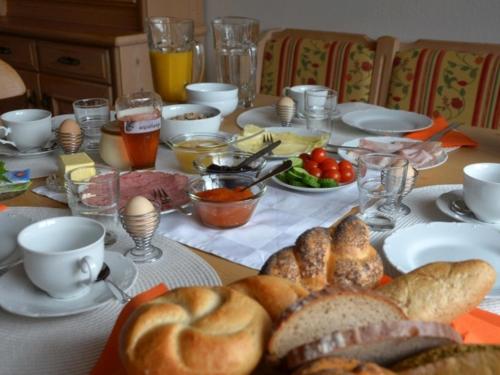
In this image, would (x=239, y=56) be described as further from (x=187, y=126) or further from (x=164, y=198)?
(x=164, y=198)

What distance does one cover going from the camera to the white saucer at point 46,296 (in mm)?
670

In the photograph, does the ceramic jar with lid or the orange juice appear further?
the orange juice

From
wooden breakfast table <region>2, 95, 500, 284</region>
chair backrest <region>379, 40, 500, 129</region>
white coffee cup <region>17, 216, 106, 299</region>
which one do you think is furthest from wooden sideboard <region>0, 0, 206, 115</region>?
white coffee cup <region>17, 216, 106, 299</region>

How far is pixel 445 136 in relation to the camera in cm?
142

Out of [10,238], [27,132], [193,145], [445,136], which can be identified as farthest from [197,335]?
[445,136]

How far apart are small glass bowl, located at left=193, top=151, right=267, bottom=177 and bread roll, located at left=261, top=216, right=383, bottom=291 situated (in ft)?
1.36

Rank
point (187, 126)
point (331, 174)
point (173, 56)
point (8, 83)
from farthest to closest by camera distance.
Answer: point (8, 83)
point (173, 56)
point (187, 126)
point (331, 174)

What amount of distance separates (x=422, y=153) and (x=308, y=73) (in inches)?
45.2

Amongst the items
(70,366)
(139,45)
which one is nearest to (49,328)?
(70,366)

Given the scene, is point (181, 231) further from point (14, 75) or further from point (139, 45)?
point (139, 45)

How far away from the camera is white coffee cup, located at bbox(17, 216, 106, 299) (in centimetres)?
67

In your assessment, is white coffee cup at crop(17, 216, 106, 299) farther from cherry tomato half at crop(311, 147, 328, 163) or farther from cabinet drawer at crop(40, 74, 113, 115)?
cabinet drawer at crop(40, 74, 113, 115)

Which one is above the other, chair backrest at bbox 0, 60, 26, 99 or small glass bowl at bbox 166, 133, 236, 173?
small glass bowl at bbox 166, 133, 236, 173

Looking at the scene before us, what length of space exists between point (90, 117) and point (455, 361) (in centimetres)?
118
